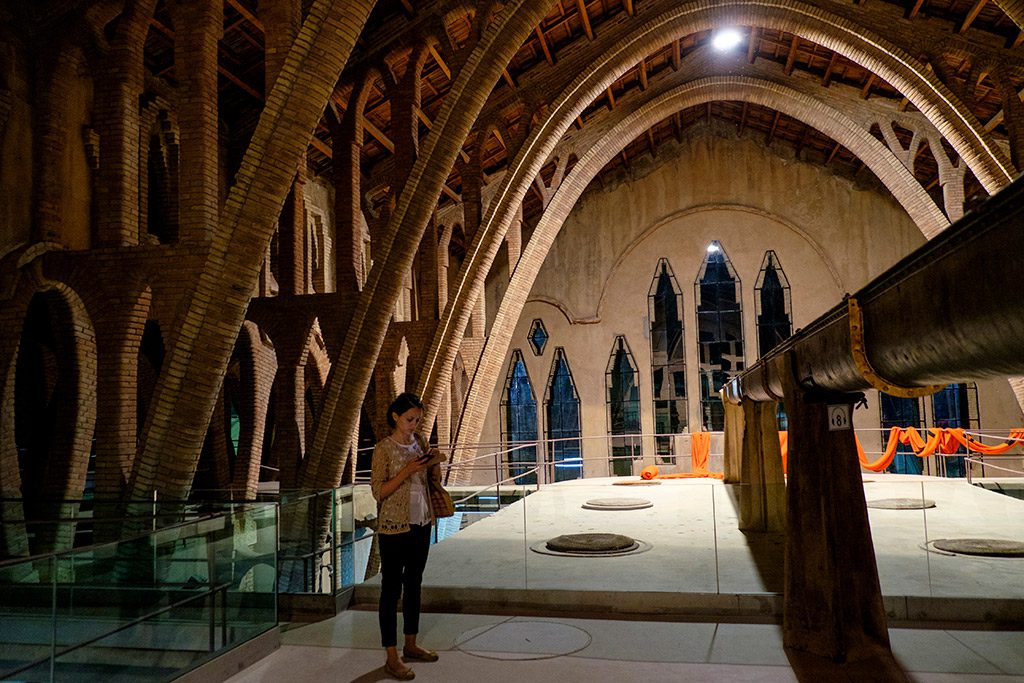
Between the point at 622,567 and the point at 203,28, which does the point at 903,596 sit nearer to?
the point at 622,567

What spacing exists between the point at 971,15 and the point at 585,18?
20.6 ft

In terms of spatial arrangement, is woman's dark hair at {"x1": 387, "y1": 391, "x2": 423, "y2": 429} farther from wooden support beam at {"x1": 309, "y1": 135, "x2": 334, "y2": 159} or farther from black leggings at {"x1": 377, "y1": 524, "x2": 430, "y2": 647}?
wooden support beam at {"x1": 309, "y1": 135, "x2": 334, "y2": 159}

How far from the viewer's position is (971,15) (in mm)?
12062

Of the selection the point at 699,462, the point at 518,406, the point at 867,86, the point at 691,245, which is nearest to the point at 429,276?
the point at 699,462

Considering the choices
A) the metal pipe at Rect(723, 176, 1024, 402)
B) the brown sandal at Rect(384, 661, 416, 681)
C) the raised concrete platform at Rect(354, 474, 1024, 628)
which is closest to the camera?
the metal pipe at Rect(723, 176, 1024, 402)

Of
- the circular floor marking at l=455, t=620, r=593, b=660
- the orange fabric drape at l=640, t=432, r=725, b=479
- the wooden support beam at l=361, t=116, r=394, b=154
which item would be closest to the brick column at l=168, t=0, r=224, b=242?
the circular floor marking at l=455, t=620, r=593, b=660

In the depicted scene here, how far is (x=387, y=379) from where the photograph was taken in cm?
1370

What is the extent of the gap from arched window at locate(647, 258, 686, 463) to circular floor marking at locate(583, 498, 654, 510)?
10.7 metres

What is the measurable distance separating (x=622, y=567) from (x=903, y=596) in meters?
1.98

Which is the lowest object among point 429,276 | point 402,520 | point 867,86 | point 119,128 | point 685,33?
point 402,520

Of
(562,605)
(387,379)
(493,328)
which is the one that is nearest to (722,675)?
(562,605)

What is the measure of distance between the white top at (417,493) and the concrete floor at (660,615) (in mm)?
749

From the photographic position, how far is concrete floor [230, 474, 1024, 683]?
12.1 ft

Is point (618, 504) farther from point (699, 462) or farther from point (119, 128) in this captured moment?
point (119, 128)
